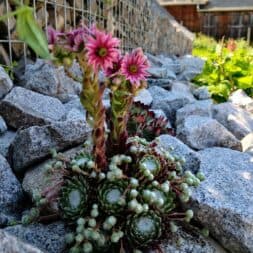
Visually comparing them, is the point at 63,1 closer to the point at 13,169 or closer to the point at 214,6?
the point at 13,169

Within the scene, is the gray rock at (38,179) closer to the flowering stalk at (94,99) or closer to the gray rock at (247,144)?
the flowering stalk at (94,99)

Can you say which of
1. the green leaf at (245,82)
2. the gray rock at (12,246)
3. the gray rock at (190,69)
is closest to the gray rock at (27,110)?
the gray rock at (12,246)

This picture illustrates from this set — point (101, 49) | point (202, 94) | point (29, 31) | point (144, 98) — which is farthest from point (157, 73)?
point (29, 31)

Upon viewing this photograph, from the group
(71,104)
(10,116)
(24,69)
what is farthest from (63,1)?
(10,116)

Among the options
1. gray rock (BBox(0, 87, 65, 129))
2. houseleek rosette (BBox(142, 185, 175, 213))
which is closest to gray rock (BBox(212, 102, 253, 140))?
gray rock (BBox(0, 87, 65, 129))

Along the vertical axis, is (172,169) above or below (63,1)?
below

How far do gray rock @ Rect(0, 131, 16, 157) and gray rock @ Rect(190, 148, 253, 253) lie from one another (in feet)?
2.70

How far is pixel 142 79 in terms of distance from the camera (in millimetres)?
1225

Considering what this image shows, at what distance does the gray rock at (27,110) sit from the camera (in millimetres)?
1920

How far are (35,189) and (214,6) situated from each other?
815 inches

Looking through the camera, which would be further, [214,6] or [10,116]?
[214,6]

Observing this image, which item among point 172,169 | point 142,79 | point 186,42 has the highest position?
point 142,79

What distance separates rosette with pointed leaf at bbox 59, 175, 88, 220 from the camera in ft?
4.15

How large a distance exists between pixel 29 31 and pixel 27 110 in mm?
1202
